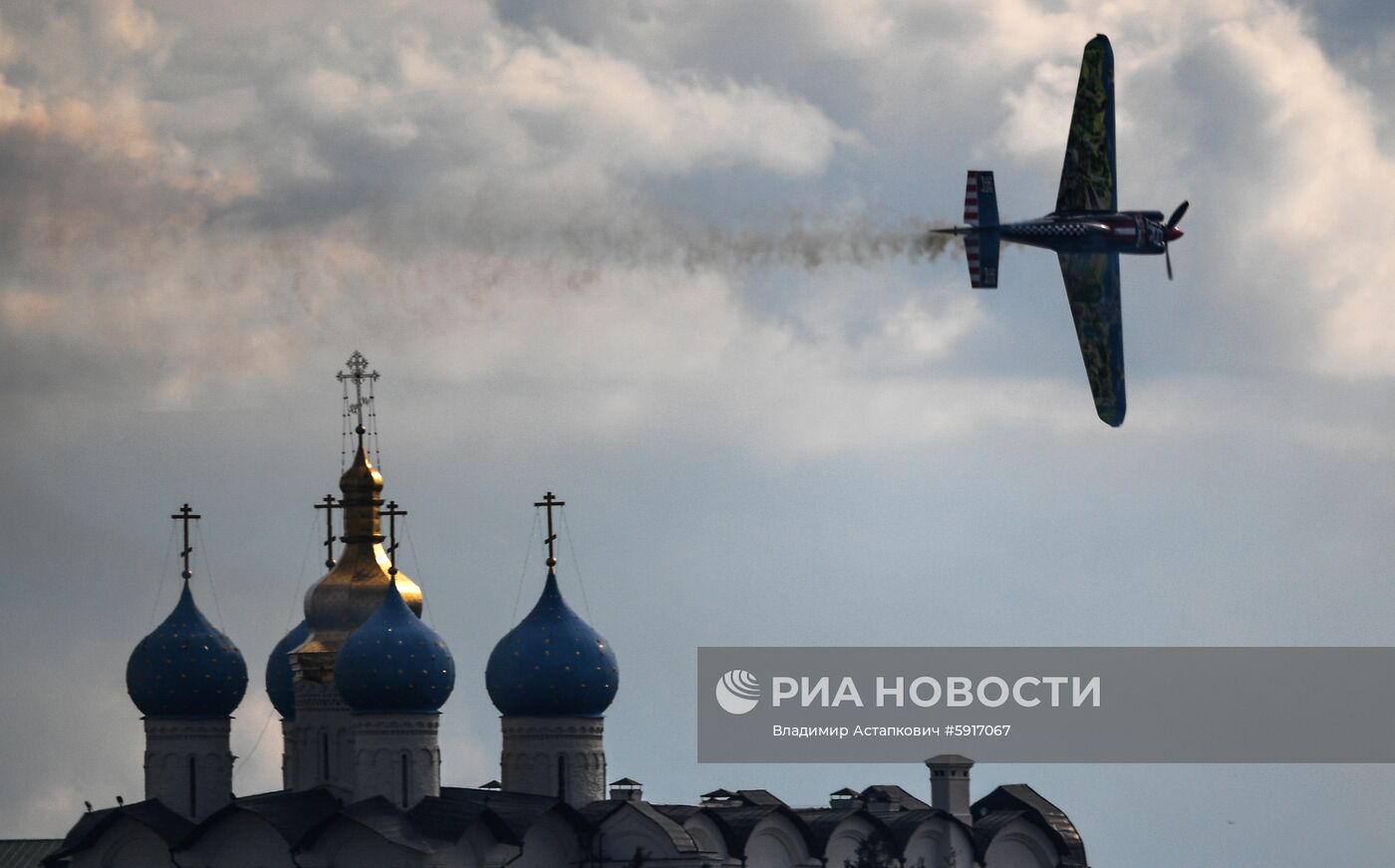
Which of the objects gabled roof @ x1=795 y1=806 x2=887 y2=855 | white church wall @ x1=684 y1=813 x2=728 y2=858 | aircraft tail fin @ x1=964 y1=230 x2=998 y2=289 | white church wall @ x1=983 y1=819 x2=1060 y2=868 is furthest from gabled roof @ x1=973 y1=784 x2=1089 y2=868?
aircraft tail fin @ x1=964 y1=230 x2=998 y2=289

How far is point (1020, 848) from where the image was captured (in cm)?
10800

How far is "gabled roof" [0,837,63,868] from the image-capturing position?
116750mm

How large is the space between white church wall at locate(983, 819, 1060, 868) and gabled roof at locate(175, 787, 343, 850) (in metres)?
16.7

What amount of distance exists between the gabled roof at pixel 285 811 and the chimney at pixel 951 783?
15.3 meters

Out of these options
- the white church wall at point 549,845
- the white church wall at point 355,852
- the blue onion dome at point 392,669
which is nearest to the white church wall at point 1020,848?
the white church wall at point 549,845

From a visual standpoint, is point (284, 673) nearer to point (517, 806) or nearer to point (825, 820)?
point (517, 806)

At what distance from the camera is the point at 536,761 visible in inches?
4031

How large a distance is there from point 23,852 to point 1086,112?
3901 cm

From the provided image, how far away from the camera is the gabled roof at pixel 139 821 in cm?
10044

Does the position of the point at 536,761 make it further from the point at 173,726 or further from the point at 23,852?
the point at 23,852

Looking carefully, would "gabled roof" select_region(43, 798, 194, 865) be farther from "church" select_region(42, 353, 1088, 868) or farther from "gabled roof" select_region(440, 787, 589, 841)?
"gabled roof" select_region(440, 787, 589, 841)

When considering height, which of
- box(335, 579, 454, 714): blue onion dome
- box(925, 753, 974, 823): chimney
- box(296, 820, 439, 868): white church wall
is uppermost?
box(335, 579, 454, 714): blue onion dome

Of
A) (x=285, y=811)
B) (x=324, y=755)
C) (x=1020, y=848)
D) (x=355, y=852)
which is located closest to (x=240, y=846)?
(x=285, y=811)
